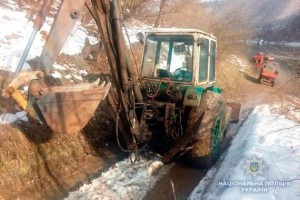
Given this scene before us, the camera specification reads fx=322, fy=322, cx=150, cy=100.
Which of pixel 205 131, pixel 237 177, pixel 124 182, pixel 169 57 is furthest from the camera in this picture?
pixel 169 57

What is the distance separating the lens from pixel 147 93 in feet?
18.8

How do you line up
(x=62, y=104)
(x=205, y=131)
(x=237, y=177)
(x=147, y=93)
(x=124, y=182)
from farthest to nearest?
(x=147, y=93)
(x=205, y=131)
(x=237, y=177)
(x=124, y=182)
(x=62, y=104)

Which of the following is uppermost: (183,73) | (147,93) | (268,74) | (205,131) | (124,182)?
(183,73)

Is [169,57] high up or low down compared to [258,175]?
up

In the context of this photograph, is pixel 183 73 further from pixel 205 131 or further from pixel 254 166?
pixel 254 166

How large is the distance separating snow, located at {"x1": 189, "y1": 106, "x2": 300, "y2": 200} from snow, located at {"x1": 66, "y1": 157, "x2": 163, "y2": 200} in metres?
0.79

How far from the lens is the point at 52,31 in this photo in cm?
369

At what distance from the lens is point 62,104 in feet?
12.0

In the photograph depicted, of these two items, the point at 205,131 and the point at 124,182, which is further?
the point at 205,131

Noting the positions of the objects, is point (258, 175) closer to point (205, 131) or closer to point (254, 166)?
point (254, 166)

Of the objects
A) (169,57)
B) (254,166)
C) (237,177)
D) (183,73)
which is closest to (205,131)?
(237,177)

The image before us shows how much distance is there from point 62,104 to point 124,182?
1937 millimetres

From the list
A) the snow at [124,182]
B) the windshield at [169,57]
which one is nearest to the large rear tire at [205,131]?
the windshield at [169,57]

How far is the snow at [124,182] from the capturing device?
4.62 m
